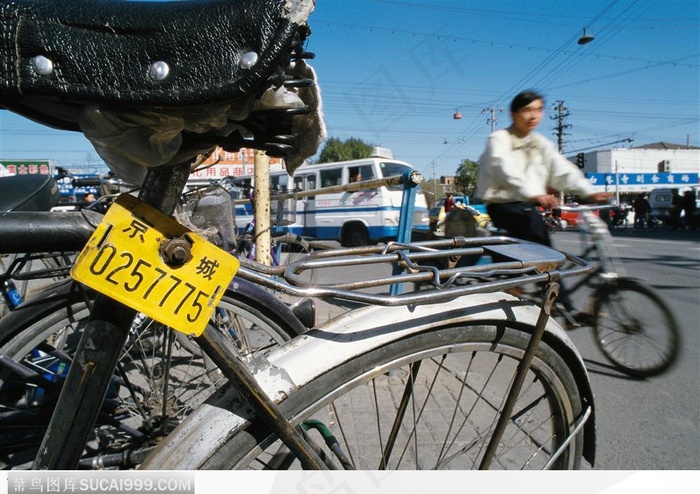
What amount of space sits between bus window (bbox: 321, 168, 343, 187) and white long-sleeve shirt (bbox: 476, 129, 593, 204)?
8127 mm

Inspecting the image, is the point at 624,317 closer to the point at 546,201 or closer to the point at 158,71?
the point at 546,201

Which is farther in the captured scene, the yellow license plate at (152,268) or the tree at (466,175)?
the tree at (466,175)

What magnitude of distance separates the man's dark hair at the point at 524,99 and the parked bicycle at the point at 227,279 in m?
2.57

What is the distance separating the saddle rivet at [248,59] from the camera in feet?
1.98

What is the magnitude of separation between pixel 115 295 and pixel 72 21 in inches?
16.0

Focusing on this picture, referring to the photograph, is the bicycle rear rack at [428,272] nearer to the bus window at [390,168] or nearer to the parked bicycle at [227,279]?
the parked bicycle at [227,279]

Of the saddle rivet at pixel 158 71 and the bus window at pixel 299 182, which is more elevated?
the bus window at pixel 299 182

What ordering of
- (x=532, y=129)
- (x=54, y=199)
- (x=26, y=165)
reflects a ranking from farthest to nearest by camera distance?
(x=26, y=165)
(x=532, y=129)
(x=54, y=199)

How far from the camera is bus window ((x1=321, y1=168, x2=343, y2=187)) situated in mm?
11414

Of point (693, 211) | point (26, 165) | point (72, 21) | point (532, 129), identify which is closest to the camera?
point (72, 21)

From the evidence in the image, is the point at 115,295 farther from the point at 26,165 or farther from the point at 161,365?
the point at 26,165

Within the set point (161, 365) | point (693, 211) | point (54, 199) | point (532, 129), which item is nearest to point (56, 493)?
point (161, 365)

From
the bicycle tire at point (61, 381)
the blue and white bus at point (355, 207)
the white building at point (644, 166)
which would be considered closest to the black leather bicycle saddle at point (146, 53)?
the bicycle tire at point (61, 381)

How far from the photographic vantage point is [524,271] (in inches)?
38.5
